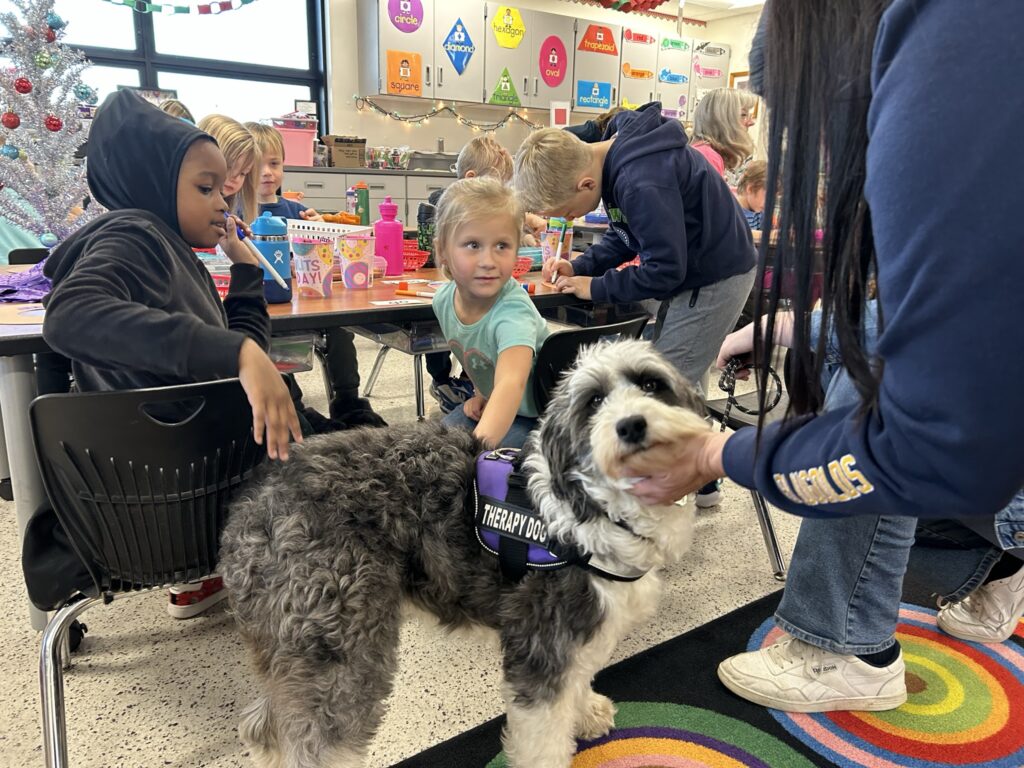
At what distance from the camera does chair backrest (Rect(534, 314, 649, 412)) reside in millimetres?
1709

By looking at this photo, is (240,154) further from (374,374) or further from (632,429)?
(632,429)

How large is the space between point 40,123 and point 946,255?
10.7 feet

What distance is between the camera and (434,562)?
122cm

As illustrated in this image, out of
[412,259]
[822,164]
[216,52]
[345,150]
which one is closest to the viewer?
[822,164]

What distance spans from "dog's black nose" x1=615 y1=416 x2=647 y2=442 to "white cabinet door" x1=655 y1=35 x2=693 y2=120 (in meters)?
9.00

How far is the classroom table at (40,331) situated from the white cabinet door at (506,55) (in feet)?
20.2

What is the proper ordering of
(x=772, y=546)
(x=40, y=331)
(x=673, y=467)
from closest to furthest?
(x=673, y=467) → (x=40, y=331) → (x=772, y=546)

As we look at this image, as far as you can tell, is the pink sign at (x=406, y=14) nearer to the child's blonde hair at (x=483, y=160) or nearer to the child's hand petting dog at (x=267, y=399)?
the child's blonde hair at (x=483, y=160)

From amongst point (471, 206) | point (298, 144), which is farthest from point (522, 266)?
point (298, 144)

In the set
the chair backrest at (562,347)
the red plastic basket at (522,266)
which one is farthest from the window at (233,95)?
the chair backrest at (562,347)

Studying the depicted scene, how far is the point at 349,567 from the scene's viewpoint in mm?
1132

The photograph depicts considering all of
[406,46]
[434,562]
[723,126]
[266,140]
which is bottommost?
[434,562]

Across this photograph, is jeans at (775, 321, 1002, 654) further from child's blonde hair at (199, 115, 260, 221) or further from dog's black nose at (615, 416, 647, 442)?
child's blonde hair at (199, 115, 260, 221)

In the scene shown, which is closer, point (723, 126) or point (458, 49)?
point (723, 126)
